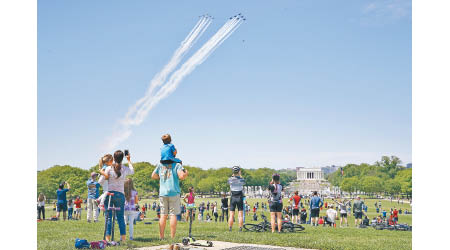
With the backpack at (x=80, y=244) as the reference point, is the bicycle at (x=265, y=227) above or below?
below

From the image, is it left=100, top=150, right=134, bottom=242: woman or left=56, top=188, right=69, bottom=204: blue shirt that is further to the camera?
left=56, top=188, right=69, bottom=204: blue shirt

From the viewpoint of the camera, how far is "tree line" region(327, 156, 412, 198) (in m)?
127

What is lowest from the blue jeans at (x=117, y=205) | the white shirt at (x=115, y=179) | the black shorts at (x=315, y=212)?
the black shorts at (x=315, y=212)

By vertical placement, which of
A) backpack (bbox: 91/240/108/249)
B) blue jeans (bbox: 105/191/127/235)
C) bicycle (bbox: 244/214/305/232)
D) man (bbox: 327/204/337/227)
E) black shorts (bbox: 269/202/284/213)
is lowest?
man (bbox: 327/204/337/227)

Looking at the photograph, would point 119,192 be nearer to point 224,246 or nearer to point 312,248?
point 224,246

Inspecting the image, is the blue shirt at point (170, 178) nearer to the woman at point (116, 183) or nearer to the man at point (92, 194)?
the woman at point (116, 183)

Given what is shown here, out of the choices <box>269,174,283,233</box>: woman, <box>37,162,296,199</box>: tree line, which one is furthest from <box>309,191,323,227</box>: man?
<box>37,162,296,199</box>: tree line

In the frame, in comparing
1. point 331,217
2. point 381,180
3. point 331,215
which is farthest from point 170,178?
point 381,180

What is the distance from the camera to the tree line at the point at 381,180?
127 meters

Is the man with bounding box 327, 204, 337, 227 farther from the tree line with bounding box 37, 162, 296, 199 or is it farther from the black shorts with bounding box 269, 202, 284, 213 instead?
the tree line with bounding box 37, 162, 296, 199

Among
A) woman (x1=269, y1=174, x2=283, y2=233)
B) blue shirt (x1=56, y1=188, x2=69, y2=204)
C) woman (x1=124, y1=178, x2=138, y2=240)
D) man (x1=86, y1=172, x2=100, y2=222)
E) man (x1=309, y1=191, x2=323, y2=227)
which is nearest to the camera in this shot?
woman (x1=124, y1=178, x2=138, y2=240)

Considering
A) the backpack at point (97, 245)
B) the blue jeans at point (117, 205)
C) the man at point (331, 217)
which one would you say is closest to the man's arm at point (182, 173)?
the blue jeans at point (117, 205)
